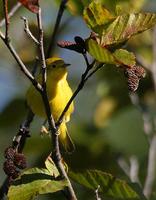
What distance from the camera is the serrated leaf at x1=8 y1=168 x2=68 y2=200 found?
6.59ft

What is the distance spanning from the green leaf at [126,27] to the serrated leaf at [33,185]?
514 mm

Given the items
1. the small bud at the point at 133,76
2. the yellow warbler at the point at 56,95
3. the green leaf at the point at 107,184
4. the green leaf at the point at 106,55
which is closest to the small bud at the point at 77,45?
the green leaf at the point at 106,55

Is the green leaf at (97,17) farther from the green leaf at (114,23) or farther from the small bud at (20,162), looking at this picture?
the small bud at (20,162)

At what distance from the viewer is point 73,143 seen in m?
3.88

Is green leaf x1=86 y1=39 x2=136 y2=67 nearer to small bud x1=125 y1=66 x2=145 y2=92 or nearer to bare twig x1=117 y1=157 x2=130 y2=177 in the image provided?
small bud x1=125 y1=66 x2=145 y2=92

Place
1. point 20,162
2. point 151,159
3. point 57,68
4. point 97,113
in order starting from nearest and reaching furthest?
1. point 20,162
2. point 151,159
3. point 57,68
4. point 97,113

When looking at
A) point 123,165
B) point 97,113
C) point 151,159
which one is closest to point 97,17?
point 151,159

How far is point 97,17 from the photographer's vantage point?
1697mm

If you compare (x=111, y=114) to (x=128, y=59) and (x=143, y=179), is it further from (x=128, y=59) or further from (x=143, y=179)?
(x=128, y=59)

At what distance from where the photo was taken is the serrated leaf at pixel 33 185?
6.59 ft

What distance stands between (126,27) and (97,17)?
0.27 ft

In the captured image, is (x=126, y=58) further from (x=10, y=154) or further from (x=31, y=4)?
(x=10, y=154)

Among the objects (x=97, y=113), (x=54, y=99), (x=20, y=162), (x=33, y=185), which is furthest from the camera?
(x=97, y=113)

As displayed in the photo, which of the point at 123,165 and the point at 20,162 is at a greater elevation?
the point at 20,162
